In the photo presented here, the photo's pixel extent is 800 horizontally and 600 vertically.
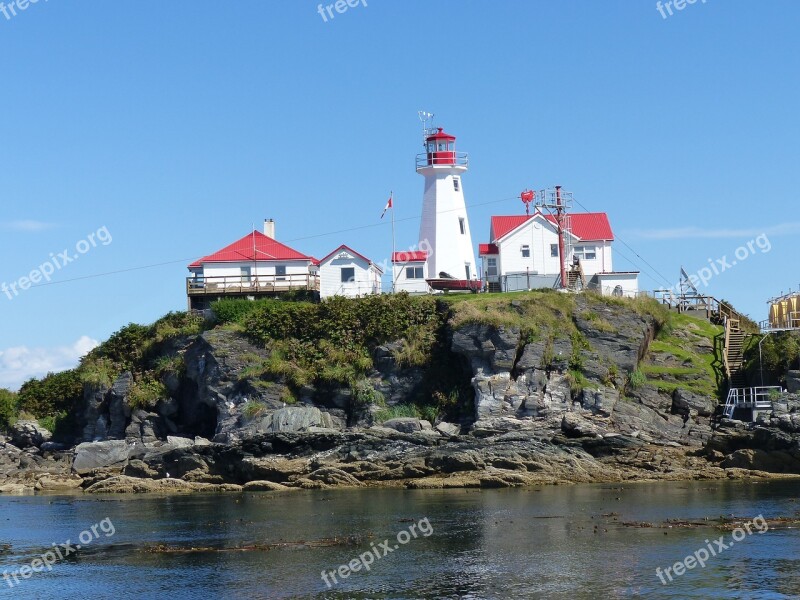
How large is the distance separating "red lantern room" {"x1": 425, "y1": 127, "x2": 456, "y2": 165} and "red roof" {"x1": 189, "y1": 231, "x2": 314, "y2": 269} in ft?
30.5

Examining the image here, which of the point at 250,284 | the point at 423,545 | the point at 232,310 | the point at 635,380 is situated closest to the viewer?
the point at 423,545

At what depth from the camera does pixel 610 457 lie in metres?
47.5

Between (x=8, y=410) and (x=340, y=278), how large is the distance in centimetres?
1840

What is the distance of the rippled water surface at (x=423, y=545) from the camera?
2670 centimetres

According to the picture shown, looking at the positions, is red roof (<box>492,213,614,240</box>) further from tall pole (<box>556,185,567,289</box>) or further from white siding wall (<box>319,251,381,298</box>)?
white siding wall (<box>319,251,381,298</box>)

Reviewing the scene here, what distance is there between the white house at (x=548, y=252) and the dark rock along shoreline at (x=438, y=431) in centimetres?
688

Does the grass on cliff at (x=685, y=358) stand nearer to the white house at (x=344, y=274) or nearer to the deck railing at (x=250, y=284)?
the white house at (x=344, y=274)

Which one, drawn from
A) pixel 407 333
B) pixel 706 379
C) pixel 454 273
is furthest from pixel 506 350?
pixel 454 273

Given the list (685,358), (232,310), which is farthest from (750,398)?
(232,310)

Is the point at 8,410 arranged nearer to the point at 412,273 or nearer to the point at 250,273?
the point at 250,273

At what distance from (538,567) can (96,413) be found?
34904 millimetres

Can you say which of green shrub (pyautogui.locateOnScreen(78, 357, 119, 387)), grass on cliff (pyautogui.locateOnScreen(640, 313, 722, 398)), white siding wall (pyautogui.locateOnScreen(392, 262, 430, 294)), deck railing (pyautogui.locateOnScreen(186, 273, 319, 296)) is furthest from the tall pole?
green shrub (pyautogui.locateOnScreen(78, 357, 119, 387))

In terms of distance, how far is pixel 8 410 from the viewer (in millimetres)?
60719

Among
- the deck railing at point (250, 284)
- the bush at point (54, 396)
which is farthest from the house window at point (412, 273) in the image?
the bush at point (54, 396)
